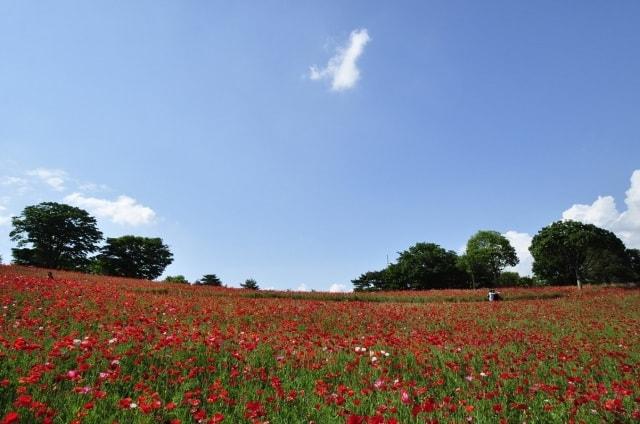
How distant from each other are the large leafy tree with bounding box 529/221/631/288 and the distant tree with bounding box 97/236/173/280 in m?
54.9

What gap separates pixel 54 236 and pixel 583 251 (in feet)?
219

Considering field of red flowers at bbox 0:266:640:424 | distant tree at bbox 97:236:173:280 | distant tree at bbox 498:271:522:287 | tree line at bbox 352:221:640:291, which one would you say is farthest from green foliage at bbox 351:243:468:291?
field of red flowers at bbox 0:266:640:424

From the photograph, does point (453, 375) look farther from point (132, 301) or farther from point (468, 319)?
point (132, 301)

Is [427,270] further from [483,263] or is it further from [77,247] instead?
[77,247]

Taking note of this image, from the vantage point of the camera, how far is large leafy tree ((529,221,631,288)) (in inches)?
1451

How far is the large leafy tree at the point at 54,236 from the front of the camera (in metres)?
54.4

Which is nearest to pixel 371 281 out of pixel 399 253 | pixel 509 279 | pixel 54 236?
pixel 399 253

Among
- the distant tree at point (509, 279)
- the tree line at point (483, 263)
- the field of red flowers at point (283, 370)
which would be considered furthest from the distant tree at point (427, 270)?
the field of red flowers at point (283, 370)

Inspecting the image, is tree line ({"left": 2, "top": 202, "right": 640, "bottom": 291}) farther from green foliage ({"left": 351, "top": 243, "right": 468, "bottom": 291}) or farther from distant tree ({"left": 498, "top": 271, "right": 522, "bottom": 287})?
distant tree ({"left": 498, "top": 271, "right": 522, "bottom": 287})

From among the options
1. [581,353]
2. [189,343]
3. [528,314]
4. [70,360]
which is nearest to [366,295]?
[528,314]

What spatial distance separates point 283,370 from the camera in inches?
264

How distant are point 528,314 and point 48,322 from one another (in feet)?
62.2

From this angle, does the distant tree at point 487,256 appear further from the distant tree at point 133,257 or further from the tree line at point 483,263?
the distant tree at point 133,257

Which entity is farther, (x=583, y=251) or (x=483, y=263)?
(x=483, y=263)
